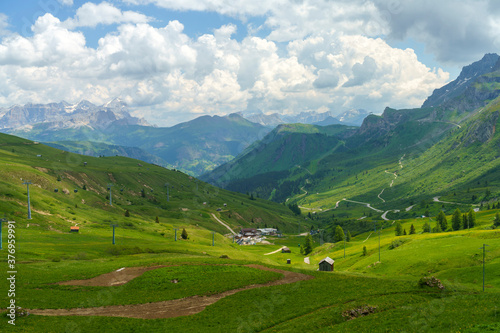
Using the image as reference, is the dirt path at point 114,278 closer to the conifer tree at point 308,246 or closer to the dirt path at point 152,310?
the dirt path at point 152,310

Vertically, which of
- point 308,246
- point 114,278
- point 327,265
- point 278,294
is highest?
point 114,278

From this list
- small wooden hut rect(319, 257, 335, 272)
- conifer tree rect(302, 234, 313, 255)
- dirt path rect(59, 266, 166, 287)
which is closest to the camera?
dirt path rect(59, 266, 166, 287)

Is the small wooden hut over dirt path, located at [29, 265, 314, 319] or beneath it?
beneath

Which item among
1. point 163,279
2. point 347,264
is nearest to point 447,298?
point 163,279

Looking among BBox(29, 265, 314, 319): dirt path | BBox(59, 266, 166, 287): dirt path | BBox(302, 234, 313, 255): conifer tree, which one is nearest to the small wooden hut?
BBox(29, 265, 314, 319): dirt path

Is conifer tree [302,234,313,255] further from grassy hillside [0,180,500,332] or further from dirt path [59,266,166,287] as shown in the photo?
dirt path [59,266,166,287]

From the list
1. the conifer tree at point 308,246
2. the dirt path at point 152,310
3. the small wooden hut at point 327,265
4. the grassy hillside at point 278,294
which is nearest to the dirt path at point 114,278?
the grassy hillside at point 278,294

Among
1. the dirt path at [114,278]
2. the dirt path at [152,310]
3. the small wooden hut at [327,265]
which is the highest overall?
the dirt path at [114,278]

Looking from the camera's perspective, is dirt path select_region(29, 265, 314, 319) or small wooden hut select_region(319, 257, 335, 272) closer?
dirt path select_region(29, 265, 314, 319)

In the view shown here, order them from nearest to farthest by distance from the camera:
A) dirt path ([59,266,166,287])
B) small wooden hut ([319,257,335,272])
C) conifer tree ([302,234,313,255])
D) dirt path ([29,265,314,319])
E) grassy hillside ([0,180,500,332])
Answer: grassy hillside ([0,180,500,332]) < dirt path ([29,265,314,319]) < dirt path ([59,266,166,287]) < small wooden hut ([319,257,335,272]) < conifer tree ([302,234,313,255])

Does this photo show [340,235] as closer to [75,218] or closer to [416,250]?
[416,250]

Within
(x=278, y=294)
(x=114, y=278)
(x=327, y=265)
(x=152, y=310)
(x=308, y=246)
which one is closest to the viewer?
(x=152, y=310)

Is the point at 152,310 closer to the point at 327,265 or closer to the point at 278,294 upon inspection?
the point at 278,294

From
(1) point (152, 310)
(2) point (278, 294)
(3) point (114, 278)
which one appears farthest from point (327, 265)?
(3) point (114, 278)
